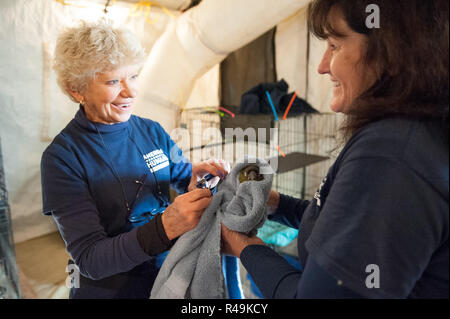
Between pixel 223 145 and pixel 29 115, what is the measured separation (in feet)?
1.57

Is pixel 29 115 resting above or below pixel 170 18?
below

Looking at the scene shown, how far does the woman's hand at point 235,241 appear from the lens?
23.7 inches

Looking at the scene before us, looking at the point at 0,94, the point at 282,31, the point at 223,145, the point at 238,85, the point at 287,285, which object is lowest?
the point at 287,285

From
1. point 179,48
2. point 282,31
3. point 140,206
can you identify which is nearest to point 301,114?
point 282,31

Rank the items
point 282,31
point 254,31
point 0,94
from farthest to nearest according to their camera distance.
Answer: point 282,31 < point 254,31 < point 0,94

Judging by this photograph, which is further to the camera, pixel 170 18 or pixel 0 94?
pixel 170 18

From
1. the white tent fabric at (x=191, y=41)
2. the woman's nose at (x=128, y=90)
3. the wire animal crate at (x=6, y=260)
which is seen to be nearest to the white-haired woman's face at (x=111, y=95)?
the woman's nose at (x=128, y=90)

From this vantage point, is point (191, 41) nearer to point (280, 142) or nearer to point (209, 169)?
point (209, 169)

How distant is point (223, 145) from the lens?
3.12ft

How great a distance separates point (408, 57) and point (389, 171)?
0.52 ft

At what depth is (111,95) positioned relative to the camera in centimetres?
67

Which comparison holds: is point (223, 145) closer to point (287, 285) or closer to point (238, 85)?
point (287, 285)

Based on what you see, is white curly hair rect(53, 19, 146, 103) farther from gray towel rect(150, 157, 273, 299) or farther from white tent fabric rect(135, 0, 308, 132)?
gray towel rect(150, 157, 273, 299)

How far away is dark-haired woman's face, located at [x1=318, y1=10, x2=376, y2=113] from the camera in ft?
1.61
